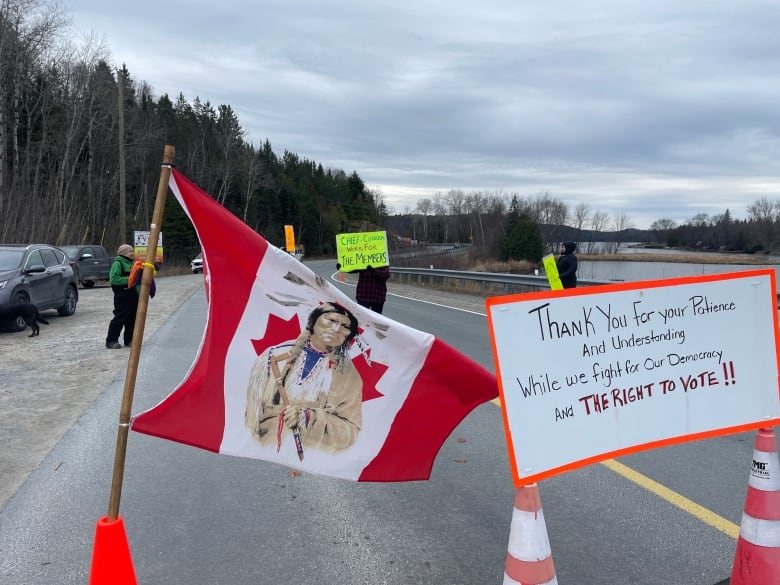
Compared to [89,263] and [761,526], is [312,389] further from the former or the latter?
[89,263]

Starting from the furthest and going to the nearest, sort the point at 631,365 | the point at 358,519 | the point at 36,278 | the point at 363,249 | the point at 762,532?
the point at 36,278 → the point at 363,249 → the point at 358,519 → the point at 631,365 → the point at 762,532

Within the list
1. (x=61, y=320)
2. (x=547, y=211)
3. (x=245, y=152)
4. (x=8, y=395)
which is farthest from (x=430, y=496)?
Answer: (x=547, y=211)

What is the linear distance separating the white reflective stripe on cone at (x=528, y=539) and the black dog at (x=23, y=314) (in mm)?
12223

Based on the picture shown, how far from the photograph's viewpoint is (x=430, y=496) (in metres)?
4.61

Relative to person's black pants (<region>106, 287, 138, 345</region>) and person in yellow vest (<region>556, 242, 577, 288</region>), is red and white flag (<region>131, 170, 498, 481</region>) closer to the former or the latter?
person's black pants (<region>106, 287, 138, 345</region>)

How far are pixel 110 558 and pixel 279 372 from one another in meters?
1.09

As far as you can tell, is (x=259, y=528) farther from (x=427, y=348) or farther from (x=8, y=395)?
(x=8, y=395)

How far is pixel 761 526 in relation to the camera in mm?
3219

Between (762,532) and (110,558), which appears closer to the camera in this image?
(110,558)

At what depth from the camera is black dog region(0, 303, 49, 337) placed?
1260 centimetres

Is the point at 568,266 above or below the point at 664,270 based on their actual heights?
above

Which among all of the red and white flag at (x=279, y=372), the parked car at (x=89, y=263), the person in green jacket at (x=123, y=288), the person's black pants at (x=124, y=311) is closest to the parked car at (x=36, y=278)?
the person's black pants at (x=124, y=311)

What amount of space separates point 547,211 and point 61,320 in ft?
312

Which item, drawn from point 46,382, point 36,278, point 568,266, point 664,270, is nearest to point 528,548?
point 46,382
